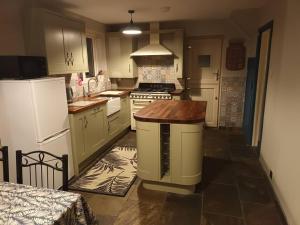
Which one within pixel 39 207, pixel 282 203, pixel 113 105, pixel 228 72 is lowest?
pixel 282 203

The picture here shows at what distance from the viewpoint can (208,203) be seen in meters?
2.52

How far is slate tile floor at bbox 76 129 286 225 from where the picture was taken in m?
2.27

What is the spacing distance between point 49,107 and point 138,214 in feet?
5.01

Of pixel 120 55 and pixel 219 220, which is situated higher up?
pixel 120 55

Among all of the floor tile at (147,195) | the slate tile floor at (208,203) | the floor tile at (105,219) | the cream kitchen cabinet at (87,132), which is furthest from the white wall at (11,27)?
the floor tile at (147,195)

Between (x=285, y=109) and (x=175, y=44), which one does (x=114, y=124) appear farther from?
(x=285, y=109)

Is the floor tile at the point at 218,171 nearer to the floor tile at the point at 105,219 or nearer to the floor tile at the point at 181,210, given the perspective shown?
the floor tile at the point at 181,210

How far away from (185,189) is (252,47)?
3162mm

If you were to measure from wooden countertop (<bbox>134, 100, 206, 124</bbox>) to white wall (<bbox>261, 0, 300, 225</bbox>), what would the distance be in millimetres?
849

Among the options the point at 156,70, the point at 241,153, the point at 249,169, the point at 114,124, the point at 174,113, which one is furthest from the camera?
the point at 156,70

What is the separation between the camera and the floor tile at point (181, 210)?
88.7 inches

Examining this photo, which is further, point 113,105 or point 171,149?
point 113,105

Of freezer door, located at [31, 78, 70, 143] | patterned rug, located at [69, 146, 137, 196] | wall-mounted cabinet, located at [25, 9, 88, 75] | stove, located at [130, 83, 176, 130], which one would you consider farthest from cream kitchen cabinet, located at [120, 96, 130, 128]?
freezer door, located at [31, 78, 70, 143]

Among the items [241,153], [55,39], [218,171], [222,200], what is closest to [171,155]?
[222,200]
